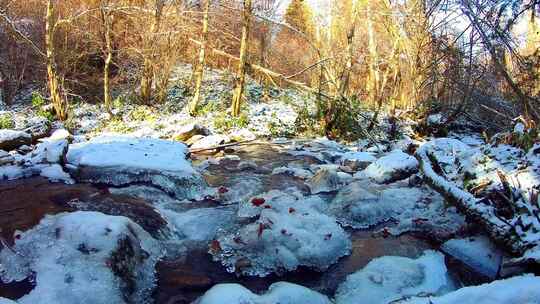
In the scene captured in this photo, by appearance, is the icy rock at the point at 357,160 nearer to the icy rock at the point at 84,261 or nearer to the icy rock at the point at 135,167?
the icy rock at the point at 135,167

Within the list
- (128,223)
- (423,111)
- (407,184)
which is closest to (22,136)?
(128,223)

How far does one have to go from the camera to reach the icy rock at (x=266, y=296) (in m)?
3.13

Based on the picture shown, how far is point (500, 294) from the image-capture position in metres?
2.56

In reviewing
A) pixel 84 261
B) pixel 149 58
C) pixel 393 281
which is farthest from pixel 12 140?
pixel 393 281

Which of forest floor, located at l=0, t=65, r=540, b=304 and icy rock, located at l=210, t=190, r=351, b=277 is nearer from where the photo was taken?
forest floor, located at l=0, t=65, r=540, b=304

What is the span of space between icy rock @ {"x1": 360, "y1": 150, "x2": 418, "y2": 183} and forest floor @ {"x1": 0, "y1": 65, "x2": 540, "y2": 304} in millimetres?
22

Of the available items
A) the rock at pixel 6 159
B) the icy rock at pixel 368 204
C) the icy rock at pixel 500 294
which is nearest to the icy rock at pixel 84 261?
the icy rock at pixel 500 294

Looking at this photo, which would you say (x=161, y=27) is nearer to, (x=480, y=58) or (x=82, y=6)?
(x=82, y=6)

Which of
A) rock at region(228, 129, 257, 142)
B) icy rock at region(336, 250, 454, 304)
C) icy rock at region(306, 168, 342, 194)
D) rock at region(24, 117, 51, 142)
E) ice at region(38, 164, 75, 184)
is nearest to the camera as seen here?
icy rock at region(336, 250, 454, 304)

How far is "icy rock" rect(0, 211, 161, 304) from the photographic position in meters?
3.16

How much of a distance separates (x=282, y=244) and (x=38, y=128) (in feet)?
24.2

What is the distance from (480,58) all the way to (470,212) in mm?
5474

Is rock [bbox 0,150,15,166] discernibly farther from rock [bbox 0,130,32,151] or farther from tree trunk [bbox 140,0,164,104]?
tree trunk [bbox 140,0,164,104]

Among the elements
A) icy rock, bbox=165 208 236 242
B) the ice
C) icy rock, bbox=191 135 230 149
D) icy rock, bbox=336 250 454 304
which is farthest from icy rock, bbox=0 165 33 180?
icy rock, bbox=336 250 454 304
